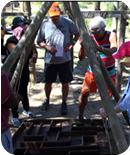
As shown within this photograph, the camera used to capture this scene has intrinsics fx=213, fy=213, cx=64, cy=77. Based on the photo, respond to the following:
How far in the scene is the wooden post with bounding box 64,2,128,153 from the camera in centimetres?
197

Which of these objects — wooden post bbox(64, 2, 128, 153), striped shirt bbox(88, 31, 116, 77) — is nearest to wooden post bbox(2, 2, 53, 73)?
wooden post bbox(64, 2, 128, 153)

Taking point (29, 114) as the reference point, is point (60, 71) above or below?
above

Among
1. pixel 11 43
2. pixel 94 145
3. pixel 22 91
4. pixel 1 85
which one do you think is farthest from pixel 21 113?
pixel 1 85

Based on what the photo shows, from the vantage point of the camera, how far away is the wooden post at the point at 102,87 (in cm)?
197

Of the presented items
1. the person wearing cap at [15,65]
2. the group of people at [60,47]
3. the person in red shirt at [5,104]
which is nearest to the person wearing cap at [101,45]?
the group of people at [60,47]

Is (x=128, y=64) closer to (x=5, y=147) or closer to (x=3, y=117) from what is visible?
(x=3, y=117)

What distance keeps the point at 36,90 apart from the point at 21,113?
118 centimetres

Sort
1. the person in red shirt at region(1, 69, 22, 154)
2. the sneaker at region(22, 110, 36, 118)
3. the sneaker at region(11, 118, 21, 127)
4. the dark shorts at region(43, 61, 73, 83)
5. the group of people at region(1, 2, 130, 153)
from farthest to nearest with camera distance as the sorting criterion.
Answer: the sneaker at region(22, 110, 36, 118)
the dark shorts at region(43, 61, 73, 83)
the sneaker at region(11, 118, 21, 127)
the group of people at region(1, 2, 130, 153)
the person in red shirt at region(1, 69, 22, 154)

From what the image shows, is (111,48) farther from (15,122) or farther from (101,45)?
(15,122)

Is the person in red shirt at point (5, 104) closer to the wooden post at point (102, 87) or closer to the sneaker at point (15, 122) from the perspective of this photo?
the wooden post at point (102, 87)

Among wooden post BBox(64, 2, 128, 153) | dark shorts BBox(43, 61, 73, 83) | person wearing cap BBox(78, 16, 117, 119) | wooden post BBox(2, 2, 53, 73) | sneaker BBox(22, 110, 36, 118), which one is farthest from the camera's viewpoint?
sneaker BBox(22, 110, 36, 118)

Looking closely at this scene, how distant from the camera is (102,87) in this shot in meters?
2.05

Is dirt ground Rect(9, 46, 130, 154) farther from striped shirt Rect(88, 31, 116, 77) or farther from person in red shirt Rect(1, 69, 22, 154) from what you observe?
person in red shirt Rect(1, 69, 22, 154)

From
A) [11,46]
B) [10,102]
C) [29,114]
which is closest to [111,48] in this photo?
[11,46]
